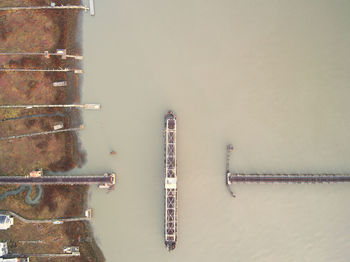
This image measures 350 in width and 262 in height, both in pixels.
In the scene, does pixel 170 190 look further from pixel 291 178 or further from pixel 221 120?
pixel 291 178

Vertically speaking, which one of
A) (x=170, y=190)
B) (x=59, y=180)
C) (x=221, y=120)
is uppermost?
A: (x=221, y=120)

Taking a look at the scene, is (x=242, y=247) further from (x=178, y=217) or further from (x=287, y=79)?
(x=287, y=79)

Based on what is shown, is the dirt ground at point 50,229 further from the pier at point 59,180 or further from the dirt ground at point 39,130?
the pier at point 59,180

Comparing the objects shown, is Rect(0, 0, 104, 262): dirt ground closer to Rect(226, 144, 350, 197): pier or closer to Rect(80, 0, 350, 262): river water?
Rect(80, 0, 350, 262): river water

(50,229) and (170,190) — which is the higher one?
(170,190)

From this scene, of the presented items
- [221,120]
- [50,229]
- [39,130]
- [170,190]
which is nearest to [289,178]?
[221,120]

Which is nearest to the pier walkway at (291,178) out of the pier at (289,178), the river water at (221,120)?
the pier at (289,178)
